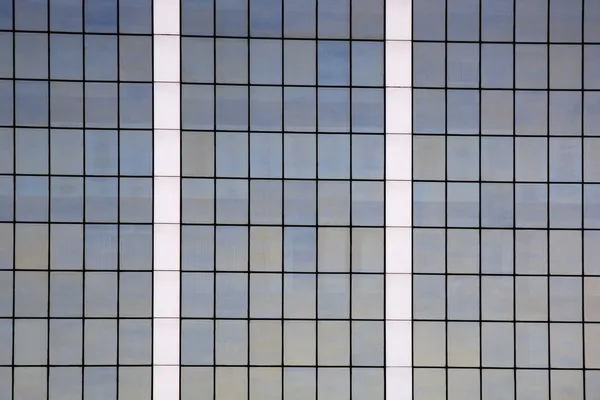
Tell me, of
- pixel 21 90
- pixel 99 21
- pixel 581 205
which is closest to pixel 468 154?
pixel 581 205

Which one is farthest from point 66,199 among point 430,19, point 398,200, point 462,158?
point 430,19

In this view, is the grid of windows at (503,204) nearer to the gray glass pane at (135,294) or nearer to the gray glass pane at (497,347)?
the gray glass pane at (497,347)

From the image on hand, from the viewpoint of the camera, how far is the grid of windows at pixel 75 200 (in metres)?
8.06

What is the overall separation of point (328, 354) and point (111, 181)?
4268 millimetres

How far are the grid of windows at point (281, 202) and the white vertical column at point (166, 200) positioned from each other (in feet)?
0.46

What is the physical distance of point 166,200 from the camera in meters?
8.10

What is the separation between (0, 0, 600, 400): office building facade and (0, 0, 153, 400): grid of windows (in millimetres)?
34

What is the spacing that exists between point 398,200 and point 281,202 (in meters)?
1.81

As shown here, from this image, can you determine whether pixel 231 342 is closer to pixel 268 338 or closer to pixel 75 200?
pixel 268 338

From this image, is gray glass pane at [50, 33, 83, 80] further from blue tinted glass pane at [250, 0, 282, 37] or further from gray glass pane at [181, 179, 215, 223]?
blue tinted glass pane at [250, 0, 282, 37]

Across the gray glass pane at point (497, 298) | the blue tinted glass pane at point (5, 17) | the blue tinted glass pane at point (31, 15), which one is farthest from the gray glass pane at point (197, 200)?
the gray glass pane at point (497, 298)

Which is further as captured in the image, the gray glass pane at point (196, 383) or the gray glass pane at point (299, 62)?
the gray glass pane at point (299, 62)

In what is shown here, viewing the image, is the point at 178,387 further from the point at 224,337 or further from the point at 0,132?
the point at 0,132

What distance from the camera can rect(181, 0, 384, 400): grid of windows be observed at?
320 inches
